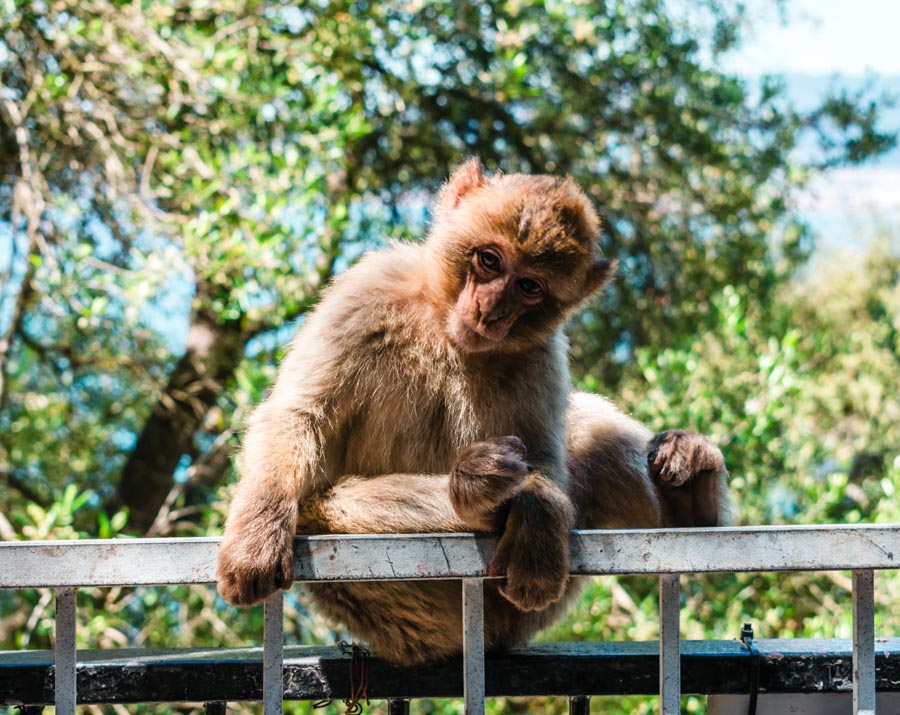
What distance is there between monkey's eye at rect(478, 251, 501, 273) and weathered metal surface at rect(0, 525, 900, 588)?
1162mm

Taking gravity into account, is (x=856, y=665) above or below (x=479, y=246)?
below

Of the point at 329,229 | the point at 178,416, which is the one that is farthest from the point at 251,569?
the point at 178,416

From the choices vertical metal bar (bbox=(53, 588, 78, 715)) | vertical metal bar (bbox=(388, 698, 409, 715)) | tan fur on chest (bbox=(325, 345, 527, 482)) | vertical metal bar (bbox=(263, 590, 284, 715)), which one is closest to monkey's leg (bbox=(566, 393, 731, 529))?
tan fur on chest (bbox=(325, 345, 527, 482))

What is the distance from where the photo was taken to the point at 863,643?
1.86m

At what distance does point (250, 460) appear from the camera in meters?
2.50

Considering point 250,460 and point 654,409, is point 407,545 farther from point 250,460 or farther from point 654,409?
point 654,409

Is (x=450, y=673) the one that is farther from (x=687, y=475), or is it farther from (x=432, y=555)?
(x=687, y=475)

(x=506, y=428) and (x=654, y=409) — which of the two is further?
(x=654, y=409)

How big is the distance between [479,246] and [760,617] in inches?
147

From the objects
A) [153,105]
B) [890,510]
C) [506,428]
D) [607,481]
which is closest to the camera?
[506,428]

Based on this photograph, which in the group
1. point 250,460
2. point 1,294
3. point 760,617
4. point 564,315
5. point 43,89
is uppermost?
point 43,89

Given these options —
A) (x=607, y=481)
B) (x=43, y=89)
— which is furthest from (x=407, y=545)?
(x=43, y=89)

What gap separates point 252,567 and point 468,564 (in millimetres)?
505

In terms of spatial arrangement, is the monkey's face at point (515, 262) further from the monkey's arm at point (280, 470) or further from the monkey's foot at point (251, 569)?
the monkey's foot at point (251, 569)
